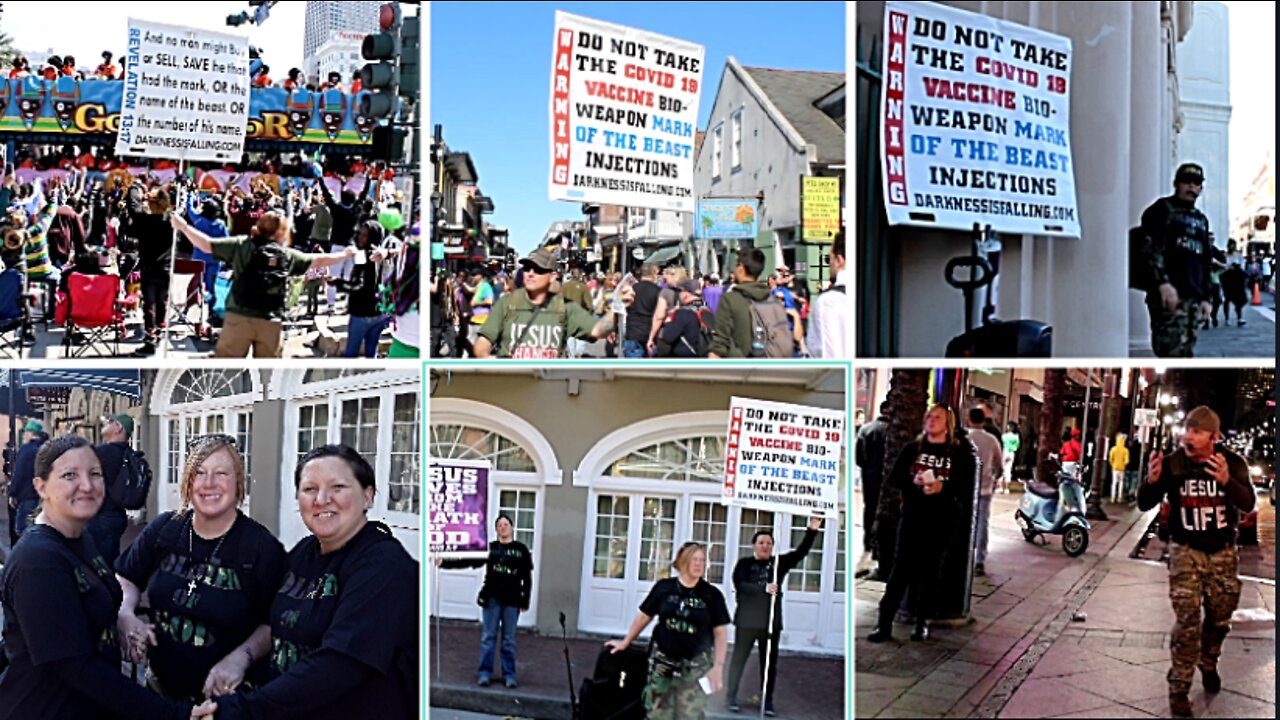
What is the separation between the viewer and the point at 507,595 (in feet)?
12.1

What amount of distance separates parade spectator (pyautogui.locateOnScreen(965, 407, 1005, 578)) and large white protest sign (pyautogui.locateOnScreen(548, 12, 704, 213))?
129 cm

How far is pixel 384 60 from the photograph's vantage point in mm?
3916

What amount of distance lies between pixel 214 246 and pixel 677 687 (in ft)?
6.73

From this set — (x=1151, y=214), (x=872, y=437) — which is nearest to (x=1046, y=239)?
(x=1151, y=214)

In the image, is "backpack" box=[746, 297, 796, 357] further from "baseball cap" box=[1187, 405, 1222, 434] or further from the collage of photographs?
"baseball cap" box=[1187, 405, 1222, 434]

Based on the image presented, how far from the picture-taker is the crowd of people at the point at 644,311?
4.03 meters

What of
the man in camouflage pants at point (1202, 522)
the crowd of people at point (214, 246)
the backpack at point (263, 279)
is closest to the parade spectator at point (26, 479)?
the crowd of people at point (214, 246)

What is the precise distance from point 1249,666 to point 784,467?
6.37ft

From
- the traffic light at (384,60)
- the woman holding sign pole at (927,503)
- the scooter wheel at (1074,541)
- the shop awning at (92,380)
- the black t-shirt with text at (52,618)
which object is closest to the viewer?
the black t-shirt with text at (52,618)

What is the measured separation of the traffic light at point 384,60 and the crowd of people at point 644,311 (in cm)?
62

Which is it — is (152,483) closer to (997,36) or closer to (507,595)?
(507,595)

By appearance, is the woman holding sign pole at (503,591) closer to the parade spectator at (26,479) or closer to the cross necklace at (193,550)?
the cross necklace at (193,550)

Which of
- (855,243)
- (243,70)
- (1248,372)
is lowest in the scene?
(1248,372)

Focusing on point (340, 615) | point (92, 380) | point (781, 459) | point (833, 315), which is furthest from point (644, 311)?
point (92, 380)
